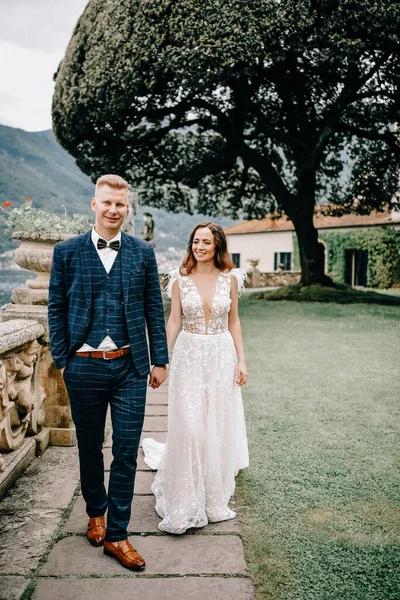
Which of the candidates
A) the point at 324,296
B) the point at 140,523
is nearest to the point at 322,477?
the point at 140,523

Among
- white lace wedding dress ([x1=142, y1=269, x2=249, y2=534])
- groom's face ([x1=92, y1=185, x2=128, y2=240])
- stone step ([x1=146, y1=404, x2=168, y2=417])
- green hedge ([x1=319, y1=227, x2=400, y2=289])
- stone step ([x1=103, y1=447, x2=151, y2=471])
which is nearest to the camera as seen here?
groom's face ([x1=92, y1=185, x2=128, y2=240])

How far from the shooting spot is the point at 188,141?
18734 mm

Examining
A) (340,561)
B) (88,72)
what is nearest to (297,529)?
(340,561)

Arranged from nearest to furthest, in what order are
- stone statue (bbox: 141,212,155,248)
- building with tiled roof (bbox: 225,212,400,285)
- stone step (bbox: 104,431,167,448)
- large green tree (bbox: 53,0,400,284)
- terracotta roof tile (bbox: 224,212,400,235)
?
stone step (bbox: 104,431,167,448) → large green tree (bbox: 53,0,400,284) → stone statue (bbox: 141,212,155,248) → terracotta roof tile (bbox: 224,212,400,235) → building with tiled roof (bbox: 225,212,400,285)

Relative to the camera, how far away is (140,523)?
9.70ft

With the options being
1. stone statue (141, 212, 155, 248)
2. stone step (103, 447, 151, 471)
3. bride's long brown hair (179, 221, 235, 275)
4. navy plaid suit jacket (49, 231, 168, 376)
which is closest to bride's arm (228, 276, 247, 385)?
bride's long brown hair (179, 221, 235, 275)

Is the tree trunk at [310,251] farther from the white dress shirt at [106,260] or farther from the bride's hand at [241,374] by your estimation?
the white dress shirt at [106,260]

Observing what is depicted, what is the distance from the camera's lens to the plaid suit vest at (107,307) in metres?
2.55

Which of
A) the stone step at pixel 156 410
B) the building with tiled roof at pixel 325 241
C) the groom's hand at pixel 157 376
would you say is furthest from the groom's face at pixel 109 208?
the building with tiled roof at pixel 325 241

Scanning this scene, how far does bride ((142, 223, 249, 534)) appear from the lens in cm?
299

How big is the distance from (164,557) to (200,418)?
0.80 metres

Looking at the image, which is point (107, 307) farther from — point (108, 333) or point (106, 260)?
point (106, 260)

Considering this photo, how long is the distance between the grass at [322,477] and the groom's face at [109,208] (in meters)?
1.84

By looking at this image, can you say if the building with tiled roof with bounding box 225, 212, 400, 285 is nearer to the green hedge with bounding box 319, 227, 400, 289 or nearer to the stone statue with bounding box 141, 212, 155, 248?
the green hedge with bounding box 319, 227, 400, 289
